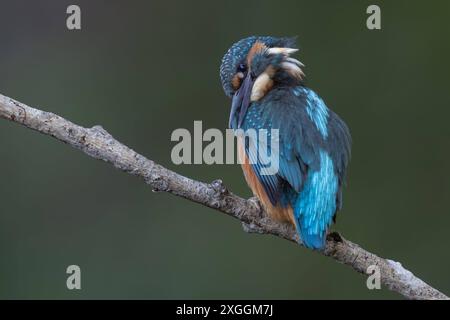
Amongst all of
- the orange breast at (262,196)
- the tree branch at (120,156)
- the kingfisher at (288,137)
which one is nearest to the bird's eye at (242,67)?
the kingfisher at (288,137)

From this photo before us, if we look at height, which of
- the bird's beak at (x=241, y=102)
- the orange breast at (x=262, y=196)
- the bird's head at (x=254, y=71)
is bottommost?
the orange breast at (x=262, y=196)

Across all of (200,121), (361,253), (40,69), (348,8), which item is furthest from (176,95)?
(361,253)

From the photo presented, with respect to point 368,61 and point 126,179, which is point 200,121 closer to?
point 126,179

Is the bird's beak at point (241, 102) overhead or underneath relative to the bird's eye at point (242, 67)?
underneath

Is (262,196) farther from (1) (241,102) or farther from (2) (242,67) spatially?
(2) (242,67)

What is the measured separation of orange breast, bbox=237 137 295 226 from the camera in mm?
2721

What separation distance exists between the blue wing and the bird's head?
54 mm

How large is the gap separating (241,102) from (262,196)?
383 millimetres

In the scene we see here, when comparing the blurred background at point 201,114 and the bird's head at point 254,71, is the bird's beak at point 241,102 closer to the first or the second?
the bird's head at point 254,71

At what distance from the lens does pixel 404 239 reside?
4723 mm

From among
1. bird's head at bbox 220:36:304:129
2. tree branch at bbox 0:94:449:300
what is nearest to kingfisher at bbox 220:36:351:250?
bird's head at bbox 220:36:304:129

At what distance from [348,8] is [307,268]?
161 cm

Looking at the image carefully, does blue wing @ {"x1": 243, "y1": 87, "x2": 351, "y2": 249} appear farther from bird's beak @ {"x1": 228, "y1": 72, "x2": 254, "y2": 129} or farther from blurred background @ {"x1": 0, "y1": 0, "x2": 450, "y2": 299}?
blurred background @ {"x1": 0, "y1": 0, "x2": 450, "y2": 299}

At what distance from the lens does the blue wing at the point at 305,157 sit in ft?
8.80
